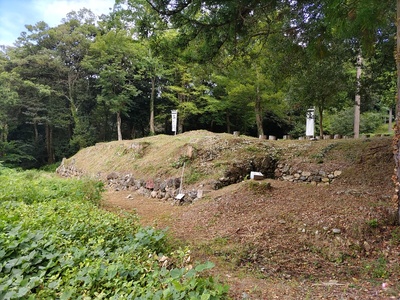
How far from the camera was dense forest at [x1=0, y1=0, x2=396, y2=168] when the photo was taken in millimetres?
3691

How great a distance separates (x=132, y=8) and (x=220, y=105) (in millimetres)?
10946

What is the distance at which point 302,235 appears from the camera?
3.07 metres

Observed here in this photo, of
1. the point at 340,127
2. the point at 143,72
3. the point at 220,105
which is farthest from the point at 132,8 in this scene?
the point at 143,72

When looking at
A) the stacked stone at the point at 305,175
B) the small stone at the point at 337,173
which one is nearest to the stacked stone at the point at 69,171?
the stacked stone at the point at 305,175

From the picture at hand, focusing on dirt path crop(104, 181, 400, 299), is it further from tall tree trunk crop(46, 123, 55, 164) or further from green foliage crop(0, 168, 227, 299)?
tall tree trunk crop(46, 123, 55, 164)

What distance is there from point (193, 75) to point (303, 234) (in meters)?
5.65

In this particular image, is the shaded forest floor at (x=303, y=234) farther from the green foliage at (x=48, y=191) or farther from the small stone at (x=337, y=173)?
the green foliage at (x=48, y=191)

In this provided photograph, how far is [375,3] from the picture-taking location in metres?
2.69

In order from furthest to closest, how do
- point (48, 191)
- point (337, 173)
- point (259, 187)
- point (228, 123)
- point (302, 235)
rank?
point (228, 123), point (337, 173), point (259, 187), point (48, 191), point (302, 235)

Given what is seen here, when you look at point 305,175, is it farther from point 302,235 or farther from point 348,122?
point 348,122

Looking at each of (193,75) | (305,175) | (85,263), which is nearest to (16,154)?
(193,75)

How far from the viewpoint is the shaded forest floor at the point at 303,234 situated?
2.22m

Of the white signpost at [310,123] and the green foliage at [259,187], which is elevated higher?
the white signpost at [310,123]

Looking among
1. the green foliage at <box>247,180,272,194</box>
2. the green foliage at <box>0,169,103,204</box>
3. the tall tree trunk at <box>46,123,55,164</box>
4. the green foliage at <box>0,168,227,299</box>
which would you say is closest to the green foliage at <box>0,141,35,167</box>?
the tall tree trunk at <box>46,123,55,164</box>
